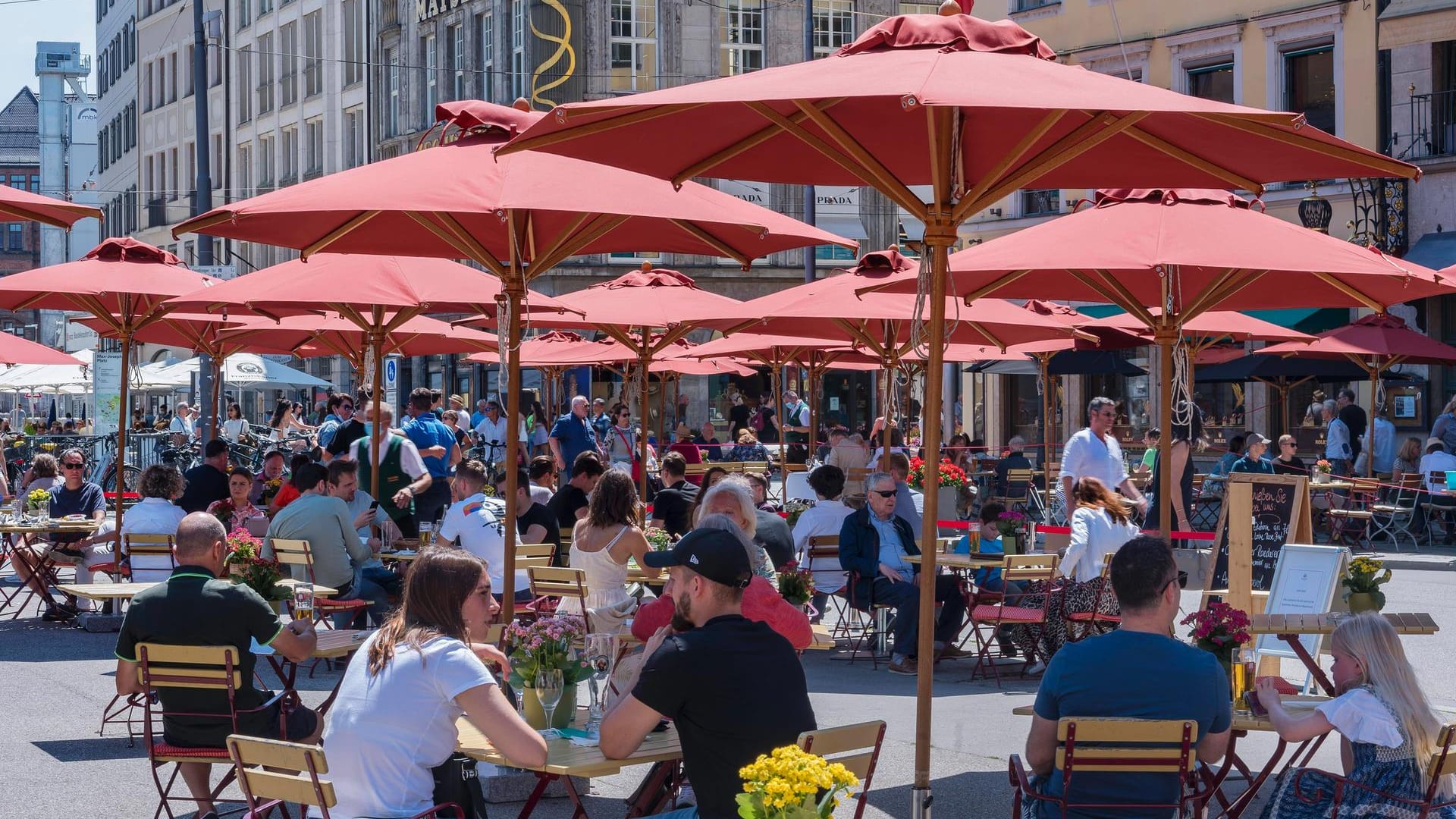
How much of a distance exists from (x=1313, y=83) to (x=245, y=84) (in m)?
42.6

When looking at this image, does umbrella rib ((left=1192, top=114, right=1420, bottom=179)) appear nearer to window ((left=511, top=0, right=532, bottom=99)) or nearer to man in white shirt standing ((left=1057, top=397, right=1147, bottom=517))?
man in white shirt standing ((left=1057, top=397, right=1147, bottom=517))

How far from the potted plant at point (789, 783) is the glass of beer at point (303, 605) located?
382 centimetres

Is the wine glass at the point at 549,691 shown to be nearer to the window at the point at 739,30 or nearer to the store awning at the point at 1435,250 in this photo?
the store awning at the point at 1435,250

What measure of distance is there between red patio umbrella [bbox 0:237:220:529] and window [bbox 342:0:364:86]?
39954 mm

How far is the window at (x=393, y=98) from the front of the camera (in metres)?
50.9

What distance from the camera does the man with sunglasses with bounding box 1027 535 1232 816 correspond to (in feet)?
18.0

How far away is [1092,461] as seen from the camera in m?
13.5

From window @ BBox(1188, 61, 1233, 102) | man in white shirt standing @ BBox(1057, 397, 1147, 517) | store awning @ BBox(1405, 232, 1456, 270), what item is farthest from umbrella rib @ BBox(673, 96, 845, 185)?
window @ BBox(1188, 61, 1233, 102)

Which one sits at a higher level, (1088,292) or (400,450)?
(1088,292)

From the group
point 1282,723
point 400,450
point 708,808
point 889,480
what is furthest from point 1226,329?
point 708,808

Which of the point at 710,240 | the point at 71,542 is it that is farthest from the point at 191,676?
the point at 71,542

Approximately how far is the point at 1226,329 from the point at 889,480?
411cm

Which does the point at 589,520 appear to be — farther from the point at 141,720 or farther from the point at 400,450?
the point at 400,450

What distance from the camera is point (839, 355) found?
25047 mm
